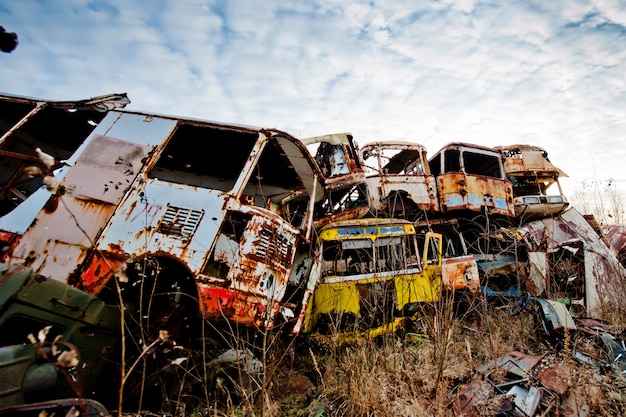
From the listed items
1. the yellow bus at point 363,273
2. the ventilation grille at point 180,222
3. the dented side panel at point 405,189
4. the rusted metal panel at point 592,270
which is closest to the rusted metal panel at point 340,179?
the dented side panel at point 405,189

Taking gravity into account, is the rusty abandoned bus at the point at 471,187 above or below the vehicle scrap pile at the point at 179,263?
above

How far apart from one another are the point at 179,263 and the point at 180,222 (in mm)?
370

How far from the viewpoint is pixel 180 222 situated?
9.20ft

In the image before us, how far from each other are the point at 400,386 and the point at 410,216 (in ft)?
19.7

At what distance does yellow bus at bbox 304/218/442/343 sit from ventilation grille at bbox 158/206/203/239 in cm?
197

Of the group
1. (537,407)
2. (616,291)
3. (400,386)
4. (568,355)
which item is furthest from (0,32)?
(616,291)

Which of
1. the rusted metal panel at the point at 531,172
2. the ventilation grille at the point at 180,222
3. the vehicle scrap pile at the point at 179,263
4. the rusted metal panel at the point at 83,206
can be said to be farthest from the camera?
the rusted metal panel at the point at 531,172

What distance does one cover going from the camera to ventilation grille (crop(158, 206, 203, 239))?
2.74 meters

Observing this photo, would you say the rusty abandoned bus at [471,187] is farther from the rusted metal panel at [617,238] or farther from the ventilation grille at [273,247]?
the ventilation grille at [273,247]

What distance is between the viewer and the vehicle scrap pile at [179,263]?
1.80 metres

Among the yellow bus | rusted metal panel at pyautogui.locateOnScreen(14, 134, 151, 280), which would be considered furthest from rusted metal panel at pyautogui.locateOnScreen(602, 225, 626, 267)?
rusted metal panel at pyautogui.locateOnScreen(14, 134, 151, 280)

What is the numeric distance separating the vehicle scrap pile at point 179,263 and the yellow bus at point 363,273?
0.11 feet

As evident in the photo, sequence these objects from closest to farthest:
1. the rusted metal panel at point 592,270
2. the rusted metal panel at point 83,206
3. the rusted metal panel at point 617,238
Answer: the rusted metal panel at point 83,206 → the rusted metal panel at point 592,270 → the rusted metal panel at point 617,238

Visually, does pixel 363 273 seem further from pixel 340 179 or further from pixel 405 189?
pixel 405 189
